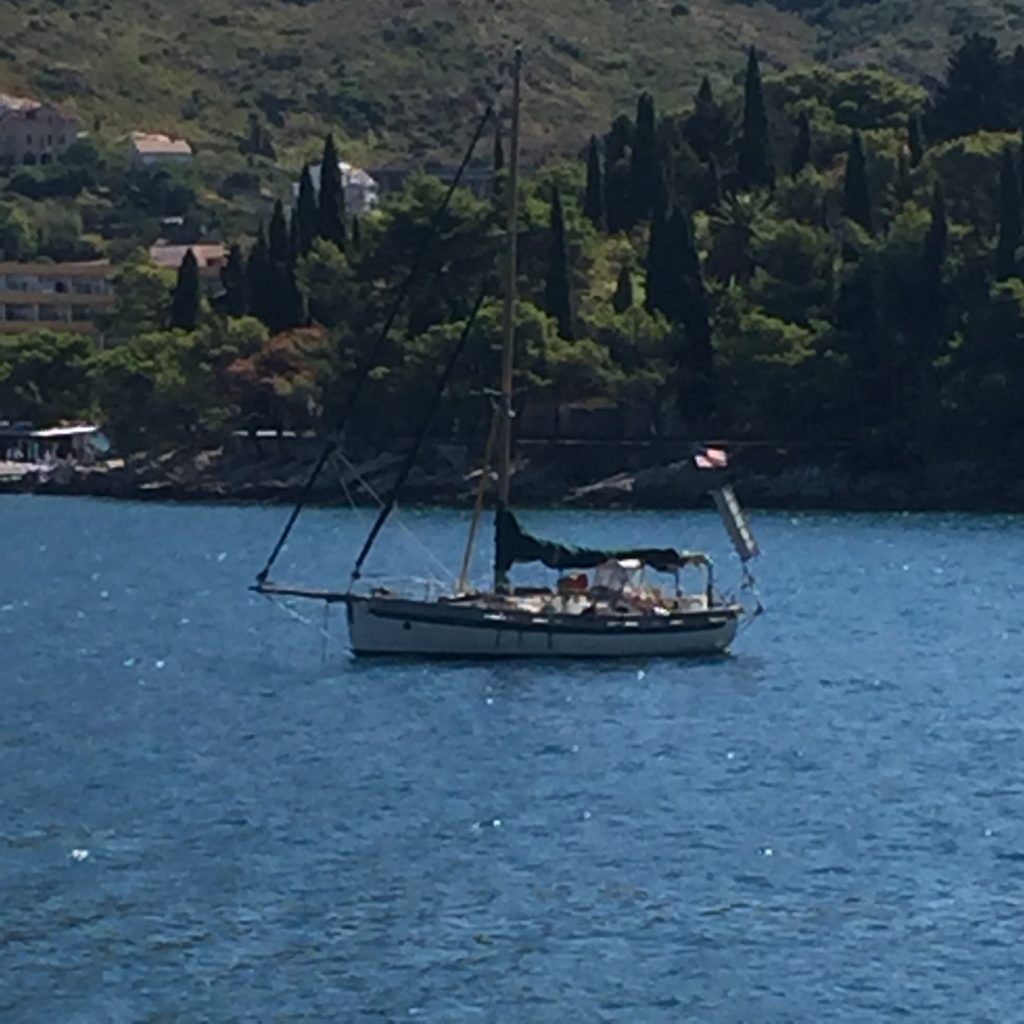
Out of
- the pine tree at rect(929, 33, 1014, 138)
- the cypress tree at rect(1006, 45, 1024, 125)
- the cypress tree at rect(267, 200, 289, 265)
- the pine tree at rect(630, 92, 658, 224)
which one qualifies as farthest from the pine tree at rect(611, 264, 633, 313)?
the cypress tree at rect(1006, 45, 1024, 125)

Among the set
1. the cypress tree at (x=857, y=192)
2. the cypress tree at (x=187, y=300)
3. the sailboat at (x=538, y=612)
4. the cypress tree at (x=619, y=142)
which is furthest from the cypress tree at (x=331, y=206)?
the sailboat at (x=538, y=612)

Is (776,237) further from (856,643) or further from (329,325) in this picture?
(856,643)

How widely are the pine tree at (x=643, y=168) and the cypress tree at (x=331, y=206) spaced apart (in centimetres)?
1193

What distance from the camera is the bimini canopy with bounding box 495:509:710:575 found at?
6606 cm

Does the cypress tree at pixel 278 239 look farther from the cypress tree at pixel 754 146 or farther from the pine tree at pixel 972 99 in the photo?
the pine tree at pixel 972 99

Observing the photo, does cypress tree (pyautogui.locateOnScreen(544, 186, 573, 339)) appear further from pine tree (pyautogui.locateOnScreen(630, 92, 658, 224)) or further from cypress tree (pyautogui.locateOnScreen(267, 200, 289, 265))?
cypress tree (pyautogui.locateOnScreen(267, 200, 289, 265))

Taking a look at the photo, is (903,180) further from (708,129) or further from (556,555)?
(556,555)

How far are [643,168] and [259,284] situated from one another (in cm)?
1634

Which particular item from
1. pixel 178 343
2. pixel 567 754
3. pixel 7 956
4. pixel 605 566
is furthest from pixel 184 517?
pixel 7 956

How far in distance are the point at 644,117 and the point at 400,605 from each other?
75.2m

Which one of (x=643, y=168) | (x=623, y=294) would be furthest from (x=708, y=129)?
(x=623, y=294)

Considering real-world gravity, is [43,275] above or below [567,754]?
above

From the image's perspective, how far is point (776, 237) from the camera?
127938 mm

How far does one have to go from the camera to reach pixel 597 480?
123 meters
